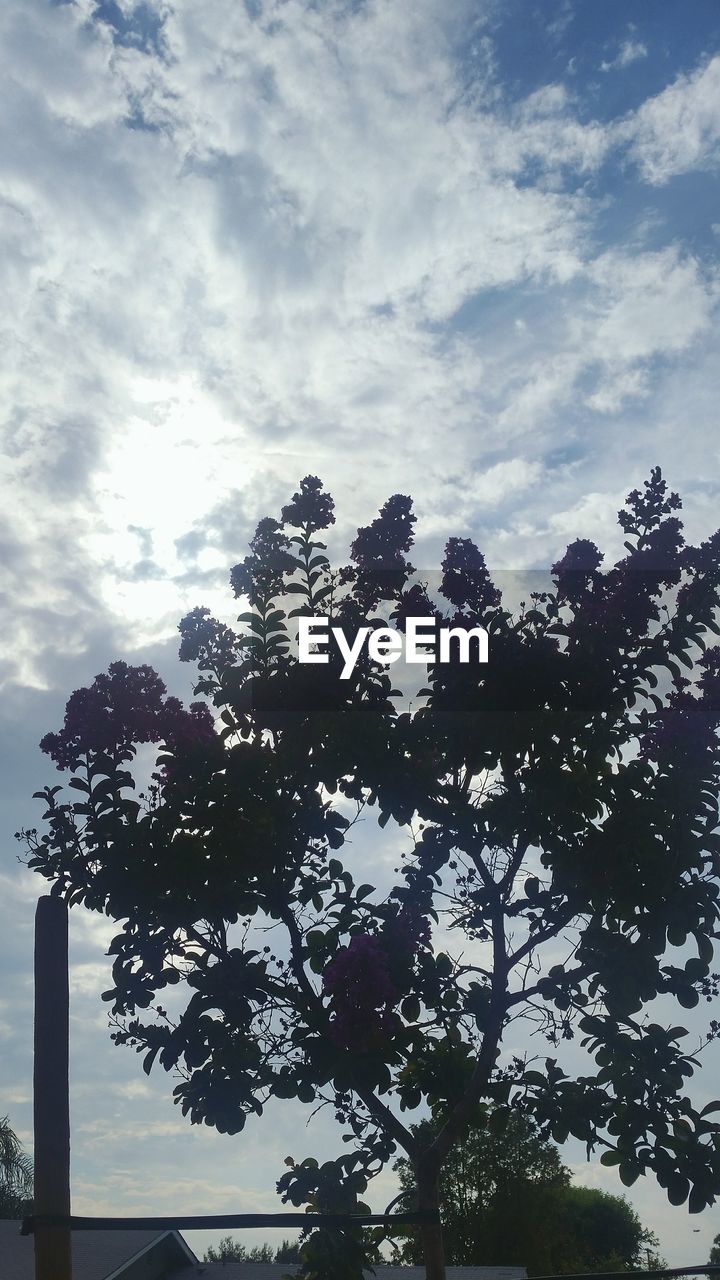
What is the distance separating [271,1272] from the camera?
2677 centimetres

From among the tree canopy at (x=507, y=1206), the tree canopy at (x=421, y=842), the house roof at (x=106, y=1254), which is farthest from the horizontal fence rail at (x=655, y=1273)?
the tree canopy at (x=507, y=1206)

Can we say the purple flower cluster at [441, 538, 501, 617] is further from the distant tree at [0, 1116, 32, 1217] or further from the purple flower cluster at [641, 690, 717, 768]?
the distant tree at [0, 1116, 32, 1217]

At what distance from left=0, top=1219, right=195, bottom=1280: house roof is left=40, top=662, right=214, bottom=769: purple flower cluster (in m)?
17.0

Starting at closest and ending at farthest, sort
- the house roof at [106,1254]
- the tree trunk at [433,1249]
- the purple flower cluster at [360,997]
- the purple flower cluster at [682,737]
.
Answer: the purple flower cluster at [360,997] → the tree trunk at [433,1249] → the purple flower cluster at [682,737] → the house roof at [106,1254]

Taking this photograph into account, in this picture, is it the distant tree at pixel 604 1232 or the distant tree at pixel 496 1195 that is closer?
the distant tree at pixel 496 1195

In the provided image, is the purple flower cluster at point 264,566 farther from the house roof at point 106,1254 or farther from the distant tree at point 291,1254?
the house roof at point 106,1254

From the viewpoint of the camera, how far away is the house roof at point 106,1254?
22359mm

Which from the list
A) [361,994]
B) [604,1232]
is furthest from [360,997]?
[604,1232]

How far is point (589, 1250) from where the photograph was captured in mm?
53750

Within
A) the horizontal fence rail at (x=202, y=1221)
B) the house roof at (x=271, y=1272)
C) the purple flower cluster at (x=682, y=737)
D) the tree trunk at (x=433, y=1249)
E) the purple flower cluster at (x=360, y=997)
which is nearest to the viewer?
the horizontal fence rail at (x=202, y=1221)

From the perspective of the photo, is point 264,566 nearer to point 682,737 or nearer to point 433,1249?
point 682,737
